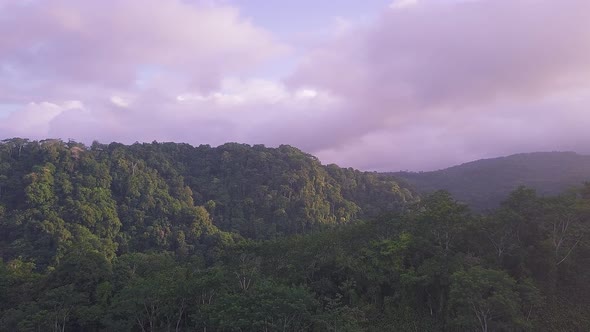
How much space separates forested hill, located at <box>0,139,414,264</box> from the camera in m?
47.5

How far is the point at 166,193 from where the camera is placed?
58.2 m

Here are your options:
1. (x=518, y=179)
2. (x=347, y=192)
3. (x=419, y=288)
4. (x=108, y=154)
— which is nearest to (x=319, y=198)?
(x=347, y=192)

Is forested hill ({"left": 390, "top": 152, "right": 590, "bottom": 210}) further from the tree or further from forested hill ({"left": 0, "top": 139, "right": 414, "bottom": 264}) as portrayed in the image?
the tree

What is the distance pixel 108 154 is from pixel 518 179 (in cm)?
6157

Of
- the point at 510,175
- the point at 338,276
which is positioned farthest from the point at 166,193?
the point at 510,175

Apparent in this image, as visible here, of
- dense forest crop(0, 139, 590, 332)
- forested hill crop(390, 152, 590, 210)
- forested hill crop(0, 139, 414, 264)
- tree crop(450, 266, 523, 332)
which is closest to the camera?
tree crop(450, 266, 523, 332)

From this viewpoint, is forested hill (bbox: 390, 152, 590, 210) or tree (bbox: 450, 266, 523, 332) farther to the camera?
forested hill (bbox: 390, 152, 590, 210)

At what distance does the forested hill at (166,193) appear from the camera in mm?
47531

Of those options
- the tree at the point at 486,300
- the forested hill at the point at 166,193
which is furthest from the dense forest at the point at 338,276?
the forested hill at the point at 166,193

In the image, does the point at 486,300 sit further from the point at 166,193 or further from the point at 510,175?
the point at 510,175

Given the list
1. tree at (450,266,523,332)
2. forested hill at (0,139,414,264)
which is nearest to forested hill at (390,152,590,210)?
forested hill at (0,139,414,264)

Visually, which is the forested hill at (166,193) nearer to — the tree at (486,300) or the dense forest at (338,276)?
the dense forest at (338,276)

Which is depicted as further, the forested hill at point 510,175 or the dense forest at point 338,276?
the forested hill at point 510,175

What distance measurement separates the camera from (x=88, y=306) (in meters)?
27.5
